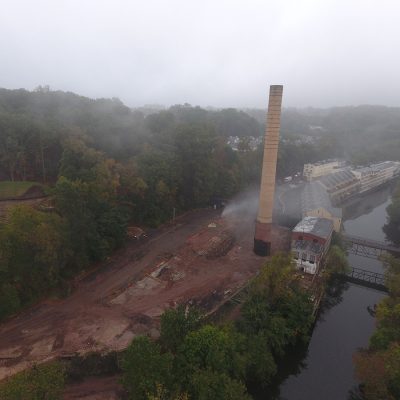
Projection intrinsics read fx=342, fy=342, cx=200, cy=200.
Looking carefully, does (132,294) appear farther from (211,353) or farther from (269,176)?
(269,176)

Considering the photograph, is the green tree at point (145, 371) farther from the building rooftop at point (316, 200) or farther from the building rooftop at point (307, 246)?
the building rooftop at point (316, 200)

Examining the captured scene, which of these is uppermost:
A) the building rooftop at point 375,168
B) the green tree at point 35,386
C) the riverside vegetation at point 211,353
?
the green tree at point 35,386

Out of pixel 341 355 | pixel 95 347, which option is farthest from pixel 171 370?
pixel 341 355

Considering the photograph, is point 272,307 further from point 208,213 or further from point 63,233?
point 208,213

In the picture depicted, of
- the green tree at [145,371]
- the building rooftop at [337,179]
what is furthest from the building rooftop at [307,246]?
the building rooftop at [337,179]

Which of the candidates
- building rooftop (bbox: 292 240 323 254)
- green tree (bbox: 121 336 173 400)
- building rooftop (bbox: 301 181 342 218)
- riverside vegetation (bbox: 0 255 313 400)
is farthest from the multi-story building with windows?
green tree (bbox: 121 336 173 400)

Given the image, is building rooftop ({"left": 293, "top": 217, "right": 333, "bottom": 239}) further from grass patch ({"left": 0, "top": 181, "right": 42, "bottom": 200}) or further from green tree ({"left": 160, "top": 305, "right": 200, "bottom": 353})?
grass patch ({"left": 0, "top": 181, "right": 42, "bottom": 200})
